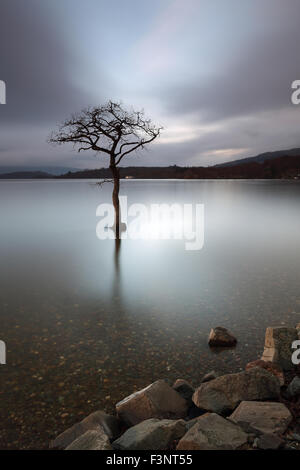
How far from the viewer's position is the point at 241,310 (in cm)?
1220

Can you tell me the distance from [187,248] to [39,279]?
1317cm

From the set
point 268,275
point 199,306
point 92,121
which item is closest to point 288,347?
point 199,306

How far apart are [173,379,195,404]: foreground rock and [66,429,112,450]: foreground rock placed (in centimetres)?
244

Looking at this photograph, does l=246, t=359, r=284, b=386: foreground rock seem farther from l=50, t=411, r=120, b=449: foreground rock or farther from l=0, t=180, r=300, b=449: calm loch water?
l=50, t=411, r=120, b=449: foreground rock

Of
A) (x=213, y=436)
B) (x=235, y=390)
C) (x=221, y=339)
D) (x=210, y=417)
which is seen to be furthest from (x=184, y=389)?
(x=221, y=339)

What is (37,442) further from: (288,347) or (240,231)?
(240,231)

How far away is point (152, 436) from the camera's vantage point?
505 centimetres

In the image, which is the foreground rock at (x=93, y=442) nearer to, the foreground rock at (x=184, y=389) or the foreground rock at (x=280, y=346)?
the foreground rock at (x=184, y=389)

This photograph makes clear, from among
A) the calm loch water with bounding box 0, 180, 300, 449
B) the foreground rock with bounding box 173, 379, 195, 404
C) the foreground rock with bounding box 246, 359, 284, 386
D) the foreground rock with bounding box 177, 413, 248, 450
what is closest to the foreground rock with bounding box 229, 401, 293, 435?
the foreground rock with bounding box 177, 413, 248, 450

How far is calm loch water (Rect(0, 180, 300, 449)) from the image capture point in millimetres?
7316

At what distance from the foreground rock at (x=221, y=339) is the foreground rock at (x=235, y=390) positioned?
2.85m

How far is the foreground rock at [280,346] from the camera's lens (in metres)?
7.66

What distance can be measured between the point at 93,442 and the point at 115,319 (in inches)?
265

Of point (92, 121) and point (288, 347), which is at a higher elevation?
point (92, 121)
